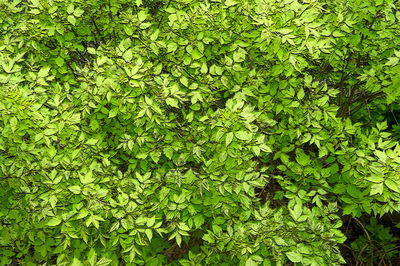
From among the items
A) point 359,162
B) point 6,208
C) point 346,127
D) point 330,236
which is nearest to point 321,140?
point 346,127

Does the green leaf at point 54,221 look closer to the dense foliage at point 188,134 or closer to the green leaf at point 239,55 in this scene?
the dense foliage at point 188,134

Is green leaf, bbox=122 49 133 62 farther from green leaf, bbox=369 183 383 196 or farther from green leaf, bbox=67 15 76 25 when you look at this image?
green leaf, bbox=369 183 383 196

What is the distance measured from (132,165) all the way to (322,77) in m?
1.94

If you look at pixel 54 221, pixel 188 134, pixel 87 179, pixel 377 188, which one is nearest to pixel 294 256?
pixel 377 188

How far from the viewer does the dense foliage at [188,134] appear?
287 cm

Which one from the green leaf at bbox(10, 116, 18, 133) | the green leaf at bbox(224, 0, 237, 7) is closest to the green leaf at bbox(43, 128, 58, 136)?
the green leaf at bbox(10, 116, 18, 133)

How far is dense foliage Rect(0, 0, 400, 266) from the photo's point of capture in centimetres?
287

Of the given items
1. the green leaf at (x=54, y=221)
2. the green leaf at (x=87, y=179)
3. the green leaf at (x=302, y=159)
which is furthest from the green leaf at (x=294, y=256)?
the green leaf at (x=54, y=221)

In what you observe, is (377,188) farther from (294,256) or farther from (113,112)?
(113,112)

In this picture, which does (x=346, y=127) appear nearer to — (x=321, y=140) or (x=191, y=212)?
(x=321, y=140)

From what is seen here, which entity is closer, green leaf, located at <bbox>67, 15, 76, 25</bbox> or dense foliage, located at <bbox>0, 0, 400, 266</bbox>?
dense foliage, located at <bbox>0, 0, 400, 266</bbox>

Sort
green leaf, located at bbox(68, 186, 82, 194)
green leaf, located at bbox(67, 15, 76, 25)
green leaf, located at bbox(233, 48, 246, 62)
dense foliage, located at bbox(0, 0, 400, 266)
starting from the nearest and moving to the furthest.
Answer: green leaf, located at bbox(68, 186, 82, 194)
dense foliage, located at bbox(0, 0, 400, 266)
green leaf, located at bbox(233, 48, 246, 62)
green leaf, located at bbox(67, 15, 76, 25)

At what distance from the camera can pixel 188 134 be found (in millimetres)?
3334

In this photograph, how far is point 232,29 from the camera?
3.33 meters
